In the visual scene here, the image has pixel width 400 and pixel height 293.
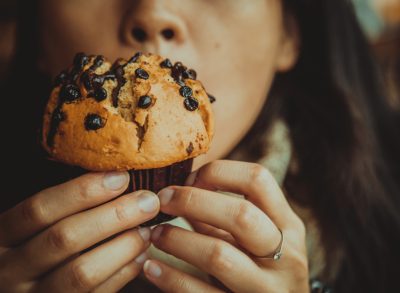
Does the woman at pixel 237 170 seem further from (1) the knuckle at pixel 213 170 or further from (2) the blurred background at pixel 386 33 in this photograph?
(2) the blurred background at pixel 386 33

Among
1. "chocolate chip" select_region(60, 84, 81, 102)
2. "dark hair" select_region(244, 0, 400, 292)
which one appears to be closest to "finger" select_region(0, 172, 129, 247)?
"chocolate chip" select_region(60, 84, 81, 102)

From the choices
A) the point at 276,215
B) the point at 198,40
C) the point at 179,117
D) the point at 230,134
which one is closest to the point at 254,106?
the point at 230,134

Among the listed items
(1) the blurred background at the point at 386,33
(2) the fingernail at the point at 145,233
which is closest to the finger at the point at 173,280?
(2) the fingernail at the point at 145,233

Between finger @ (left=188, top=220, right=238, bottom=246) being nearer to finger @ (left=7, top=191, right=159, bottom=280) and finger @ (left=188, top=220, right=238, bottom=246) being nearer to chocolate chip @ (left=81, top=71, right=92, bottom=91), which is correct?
finger @ (left=7, top=191, right=159, bottom=280)

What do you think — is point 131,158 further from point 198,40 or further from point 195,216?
point 198,40

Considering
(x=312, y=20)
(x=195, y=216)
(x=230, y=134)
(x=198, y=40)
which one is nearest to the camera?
(x=195, y=216)

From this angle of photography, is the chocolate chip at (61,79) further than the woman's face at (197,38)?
No
